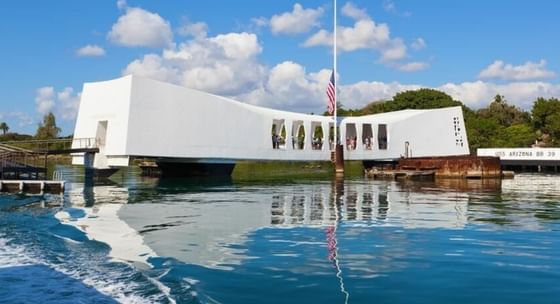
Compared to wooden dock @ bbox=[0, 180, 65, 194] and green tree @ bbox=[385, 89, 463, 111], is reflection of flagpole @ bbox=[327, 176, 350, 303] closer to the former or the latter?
wooden dock @ bbox=[0, 180, 65, 194]

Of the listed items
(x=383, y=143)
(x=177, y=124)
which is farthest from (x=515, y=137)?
(x=177, y=124)

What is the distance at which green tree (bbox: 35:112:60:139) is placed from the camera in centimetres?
8873

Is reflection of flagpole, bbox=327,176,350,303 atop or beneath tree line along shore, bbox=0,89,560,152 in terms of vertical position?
beneath

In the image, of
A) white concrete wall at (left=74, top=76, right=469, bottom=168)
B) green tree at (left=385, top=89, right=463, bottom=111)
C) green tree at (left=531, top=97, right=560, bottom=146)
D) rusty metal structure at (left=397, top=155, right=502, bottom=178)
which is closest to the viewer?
white concrete wall at (left=74, top=76, right=469, bottom=168)

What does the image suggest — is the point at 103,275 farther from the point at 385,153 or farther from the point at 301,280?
the point at 385,153

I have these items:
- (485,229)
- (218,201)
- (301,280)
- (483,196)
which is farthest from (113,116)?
(301,280)

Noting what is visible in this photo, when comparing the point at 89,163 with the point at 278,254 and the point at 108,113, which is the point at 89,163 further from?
the point at 278,254

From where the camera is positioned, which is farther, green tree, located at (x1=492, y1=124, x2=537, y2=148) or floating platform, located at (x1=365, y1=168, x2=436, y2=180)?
green tree, located at (x1=492, y1=124, x2=537, y2=148)

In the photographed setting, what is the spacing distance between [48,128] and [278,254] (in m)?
88.9

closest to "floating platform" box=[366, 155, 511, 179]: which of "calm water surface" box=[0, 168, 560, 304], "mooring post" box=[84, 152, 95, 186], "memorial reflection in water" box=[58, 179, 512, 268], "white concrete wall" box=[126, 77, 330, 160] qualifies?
"white concrete wall" box=[126, 77, 330, 160]

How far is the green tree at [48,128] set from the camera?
88731mm

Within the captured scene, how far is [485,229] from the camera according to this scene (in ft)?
39.9

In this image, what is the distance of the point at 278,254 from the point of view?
9.09m

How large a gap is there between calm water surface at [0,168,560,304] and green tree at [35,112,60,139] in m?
77.2
